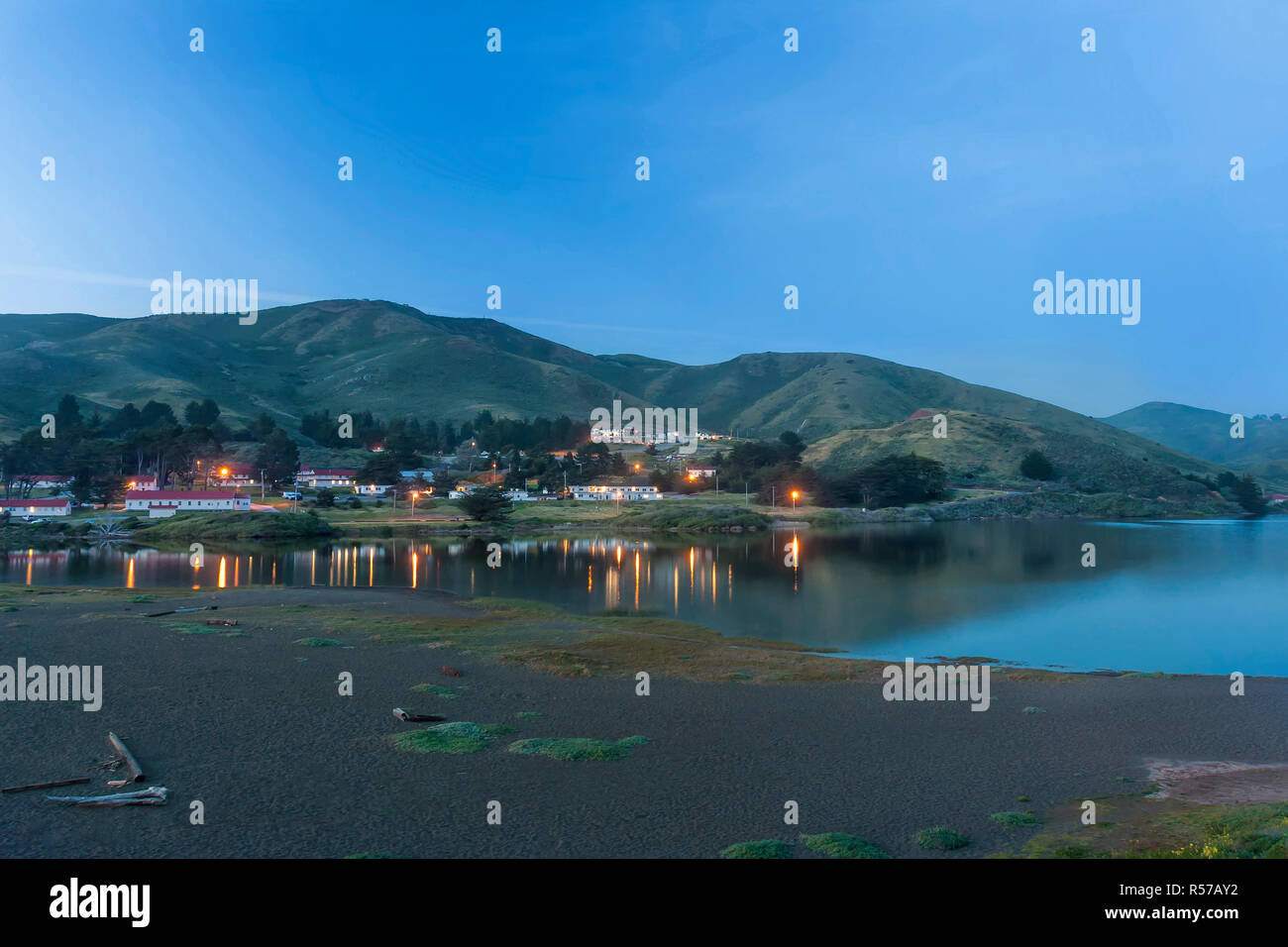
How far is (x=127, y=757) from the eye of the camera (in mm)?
13867

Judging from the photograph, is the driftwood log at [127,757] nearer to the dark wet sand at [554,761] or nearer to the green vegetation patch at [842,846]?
the dark wet sand at [554,761]

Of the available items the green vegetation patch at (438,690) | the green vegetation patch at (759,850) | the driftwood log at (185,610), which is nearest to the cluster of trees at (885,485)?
the driftwood log at (185,610)

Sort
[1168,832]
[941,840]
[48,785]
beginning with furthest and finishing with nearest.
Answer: [48,785] → [1168,832] → [941,840]

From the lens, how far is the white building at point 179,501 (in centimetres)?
9419

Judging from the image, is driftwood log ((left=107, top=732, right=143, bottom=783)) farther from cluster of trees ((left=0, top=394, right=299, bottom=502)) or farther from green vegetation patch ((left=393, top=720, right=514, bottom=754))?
cluster of trees ((left=0, top=394, right=299, bottom=502))

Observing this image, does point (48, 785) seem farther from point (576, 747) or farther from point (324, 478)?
point (324, 478)

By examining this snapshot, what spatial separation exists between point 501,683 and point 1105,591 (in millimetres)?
42194

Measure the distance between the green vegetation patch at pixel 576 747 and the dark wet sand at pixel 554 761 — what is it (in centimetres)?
34

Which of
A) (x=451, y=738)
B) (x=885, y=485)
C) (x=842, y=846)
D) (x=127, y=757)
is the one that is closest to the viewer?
(x=842, y=846)

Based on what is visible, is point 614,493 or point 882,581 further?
point 614,493

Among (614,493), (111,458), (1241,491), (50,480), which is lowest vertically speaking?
(1241,491)

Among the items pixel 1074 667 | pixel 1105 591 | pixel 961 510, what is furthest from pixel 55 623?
pixel 961 510

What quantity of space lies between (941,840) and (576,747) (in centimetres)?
717

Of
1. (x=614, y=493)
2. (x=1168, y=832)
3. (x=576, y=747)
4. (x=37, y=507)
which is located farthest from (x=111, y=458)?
(x=1168, y=832)
